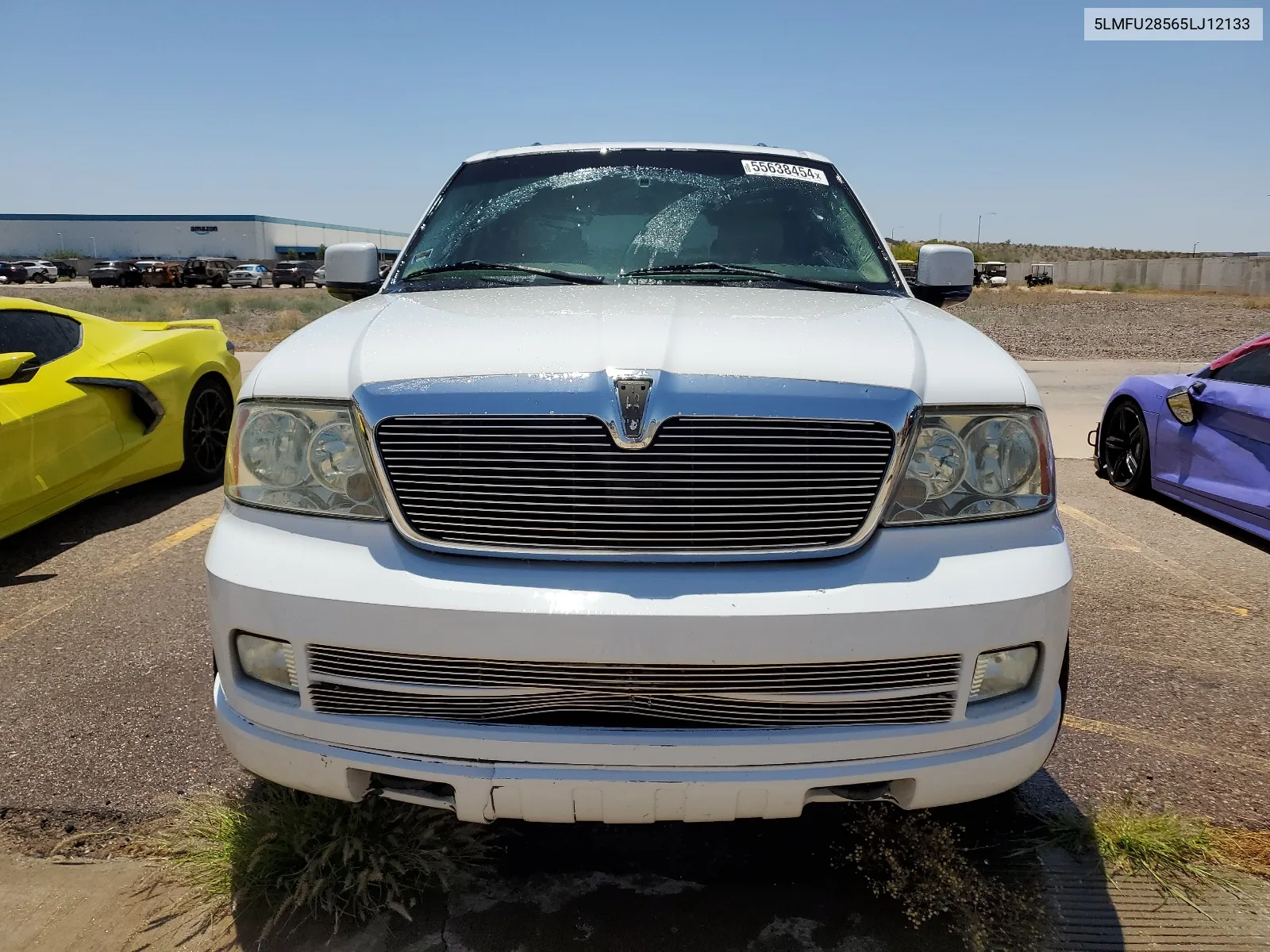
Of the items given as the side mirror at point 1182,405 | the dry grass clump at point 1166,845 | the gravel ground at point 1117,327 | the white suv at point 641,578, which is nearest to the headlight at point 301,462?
the white suv at point 641,578

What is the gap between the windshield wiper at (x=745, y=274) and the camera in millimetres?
3002

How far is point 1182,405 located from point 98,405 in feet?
20.8

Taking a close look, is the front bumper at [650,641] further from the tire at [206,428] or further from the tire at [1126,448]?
the tire at [1126,448]

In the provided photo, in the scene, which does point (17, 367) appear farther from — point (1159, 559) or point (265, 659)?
point (1159, 559)

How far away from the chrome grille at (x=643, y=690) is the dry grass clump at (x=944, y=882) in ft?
1.96

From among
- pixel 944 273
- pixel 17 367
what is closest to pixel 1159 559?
pixel 944 273

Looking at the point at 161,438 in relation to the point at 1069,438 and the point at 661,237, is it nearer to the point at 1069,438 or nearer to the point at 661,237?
the point at 661,237

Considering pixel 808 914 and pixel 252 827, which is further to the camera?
pixel 252 827

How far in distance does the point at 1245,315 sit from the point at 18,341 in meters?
31.4

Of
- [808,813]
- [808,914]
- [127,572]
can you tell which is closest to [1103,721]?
[808,813]

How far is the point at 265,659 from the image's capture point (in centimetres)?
204

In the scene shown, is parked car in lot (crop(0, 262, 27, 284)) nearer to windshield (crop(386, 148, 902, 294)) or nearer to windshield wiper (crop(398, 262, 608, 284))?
windshield (crop(386, 148, 902, 294))

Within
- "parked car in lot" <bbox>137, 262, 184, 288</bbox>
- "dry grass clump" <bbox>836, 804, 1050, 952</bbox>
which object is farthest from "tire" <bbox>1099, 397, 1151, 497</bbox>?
"parked car in lot" <bbox>137, 262, 184, 288</bbox>

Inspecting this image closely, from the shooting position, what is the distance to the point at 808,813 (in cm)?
265
